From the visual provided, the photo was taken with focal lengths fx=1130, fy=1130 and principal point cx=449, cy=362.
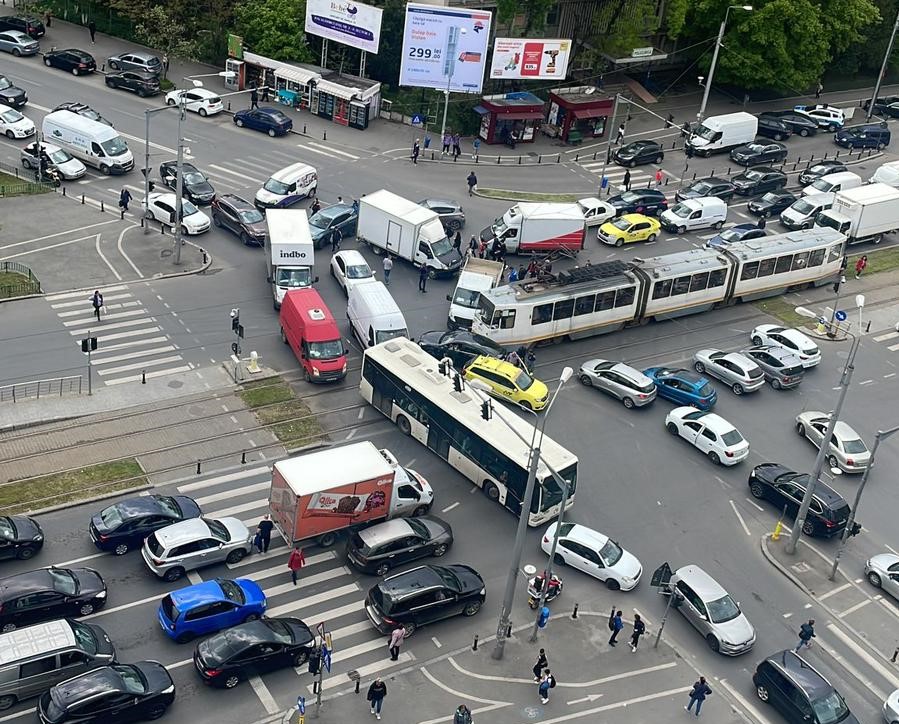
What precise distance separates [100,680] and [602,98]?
60212mm

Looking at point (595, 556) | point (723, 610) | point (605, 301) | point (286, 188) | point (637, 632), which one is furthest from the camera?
point (286, 188)

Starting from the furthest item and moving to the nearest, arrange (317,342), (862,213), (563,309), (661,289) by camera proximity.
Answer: (862,213), (661,289), (563,309), (317,342)

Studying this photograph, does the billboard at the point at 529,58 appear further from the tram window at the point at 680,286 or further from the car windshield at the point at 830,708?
the car windshield at the point at 830,708

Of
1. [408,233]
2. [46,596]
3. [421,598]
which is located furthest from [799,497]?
[46,596]

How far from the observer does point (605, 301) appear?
5744cm

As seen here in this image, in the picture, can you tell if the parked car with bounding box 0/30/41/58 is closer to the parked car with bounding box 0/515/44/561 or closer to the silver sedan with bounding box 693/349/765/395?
the parked car with bounding box 0/515/44/561

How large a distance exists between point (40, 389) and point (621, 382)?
85.6ft

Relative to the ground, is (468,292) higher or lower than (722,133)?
lower

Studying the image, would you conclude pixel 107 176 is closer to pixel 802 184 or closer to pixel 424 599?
pixel 424 599

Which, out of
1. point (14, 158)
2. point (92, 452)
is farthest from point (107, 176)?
point (92, 452)

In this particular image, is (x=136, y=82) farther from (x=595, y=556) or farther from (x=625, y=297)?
(x=595, y=556)

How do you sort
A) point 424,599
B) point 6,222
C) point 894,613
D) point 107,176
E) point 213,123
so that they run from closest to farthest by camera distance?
point 424,599, point 894,613, point 6,222, point 107,176, point 213,123

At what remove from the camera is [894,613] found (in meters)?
43.1

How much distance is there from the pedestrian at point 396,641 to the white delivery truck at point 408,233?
27.9 m
